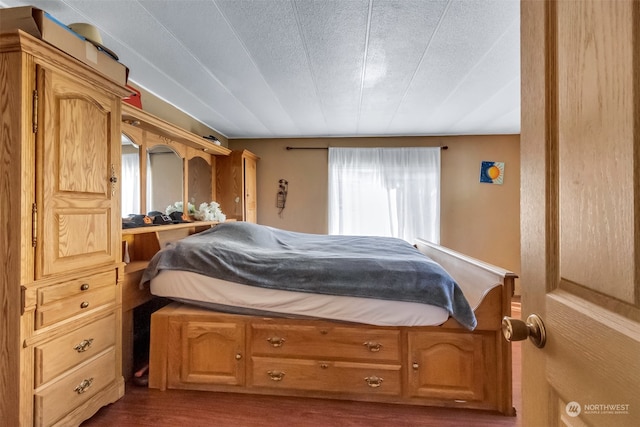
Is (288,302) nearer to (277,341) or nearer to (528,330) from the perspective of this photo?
(277,341)

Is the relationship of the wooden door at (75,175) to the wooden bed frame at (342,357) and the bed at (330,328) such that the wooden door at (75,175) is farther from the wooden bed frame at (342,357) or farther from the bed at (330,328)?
the wooden bed frame at (342,357)

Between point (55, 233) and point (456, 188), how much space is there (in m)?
4.36

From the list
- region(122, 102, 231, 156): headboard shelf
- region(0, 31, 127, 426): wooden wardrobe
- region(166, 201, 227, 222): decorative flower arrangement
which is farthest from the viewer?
region(166, 201, 227, 222): decorative flower arrangement

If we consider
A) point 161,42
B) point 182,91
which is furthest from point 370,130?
point 161,42

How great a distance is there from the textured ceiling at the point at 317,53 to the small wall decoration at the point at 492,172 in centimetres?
98

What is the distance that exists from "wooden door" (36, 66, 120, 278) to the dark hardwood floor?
86cm

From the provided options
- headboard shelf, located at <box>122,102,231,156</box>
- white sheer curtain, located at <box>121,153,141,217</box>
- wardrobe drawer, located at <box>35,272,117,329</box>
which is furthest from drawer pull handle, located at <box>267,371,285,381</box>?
headboard shelf, located at <box>122,102,231,156</box>

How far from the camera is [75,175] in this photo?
1.33 m

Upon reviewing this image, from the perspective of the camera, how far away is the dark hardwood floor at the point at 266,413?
153 cm

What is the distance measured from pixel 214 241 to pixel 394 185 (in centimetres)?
291

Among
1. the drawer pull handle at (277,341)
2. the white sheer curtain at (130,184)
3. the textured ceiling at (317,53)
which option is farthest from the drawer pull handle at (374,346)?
the white sheer curtain at (130,184)

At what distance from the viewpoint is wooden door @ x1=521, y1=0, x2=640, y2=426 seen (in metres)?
0.40

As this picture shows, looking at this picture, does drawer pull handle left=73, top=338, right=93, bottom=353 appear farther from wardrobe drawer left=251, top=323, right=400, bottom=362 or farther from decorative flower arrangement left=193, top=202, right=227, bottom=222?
decorative flower arrangement left=193, top=202, right=227, bottom=222

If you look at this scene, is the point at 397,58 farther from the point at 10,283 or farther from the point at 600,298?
the point at 10,283
